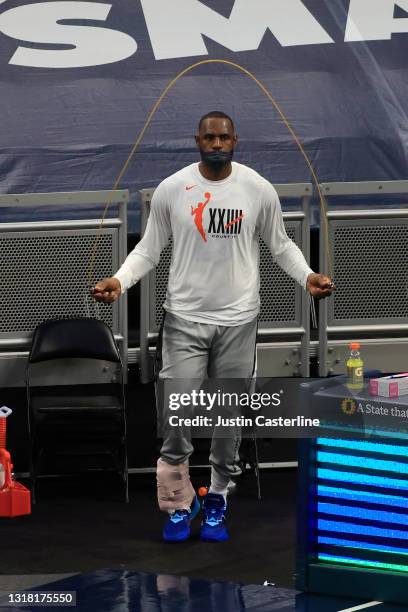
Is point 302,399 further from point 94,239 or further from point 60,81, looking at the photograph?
point 60,81

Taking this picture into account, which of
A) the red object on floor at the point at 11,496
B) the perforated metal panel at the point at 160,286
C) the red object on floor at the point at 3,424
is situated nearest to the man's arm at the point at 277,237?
the perforated metal panel at the point at 160,286

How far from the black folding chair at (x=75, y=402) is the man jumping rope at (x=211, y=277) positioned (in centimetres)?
74

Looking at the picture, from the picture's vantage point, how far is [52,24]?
796 cm

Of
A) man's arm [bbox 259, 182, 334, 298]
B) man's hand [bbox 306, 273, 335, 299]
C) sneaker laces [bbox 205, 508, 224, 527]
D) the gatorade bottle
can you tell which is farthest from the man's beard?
sneaker laces [bbox 205, 508, 224, 527]

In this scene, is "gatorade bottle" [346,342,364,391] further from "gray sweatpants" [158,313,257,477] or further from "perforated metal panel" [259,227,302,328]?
"perforated metal panel" [259,227,302,328]

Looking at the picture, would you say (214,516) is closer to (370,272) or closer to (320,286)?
(320,286)

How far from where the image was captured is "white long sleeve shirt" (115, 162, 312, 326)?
5902mm

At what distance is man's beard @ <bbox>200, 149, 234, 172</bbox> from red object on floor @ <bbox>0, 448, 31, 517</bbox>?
155 centimetres

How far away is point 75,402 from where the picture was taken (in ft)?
22.2

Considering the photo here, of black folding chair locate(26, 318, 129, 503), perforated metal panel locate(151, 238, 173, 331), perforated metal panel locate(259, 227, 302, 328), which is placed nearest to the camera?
black folding chair locate(26, 318, 129, 503)

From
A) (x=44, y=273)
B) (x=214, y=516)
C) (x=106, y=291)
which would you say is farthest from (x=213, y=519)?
(x=44, y=273)

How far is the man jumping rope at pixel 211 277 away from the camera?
5902 millimetres

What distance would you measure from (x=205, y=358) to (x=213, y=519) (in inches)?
25.5

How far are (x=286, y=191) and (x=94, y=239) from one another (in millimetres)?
941
